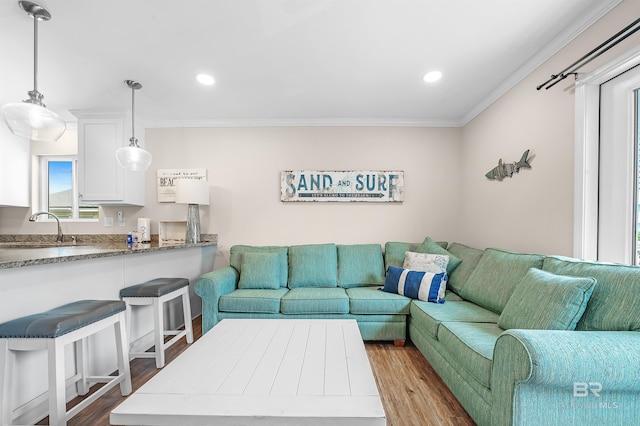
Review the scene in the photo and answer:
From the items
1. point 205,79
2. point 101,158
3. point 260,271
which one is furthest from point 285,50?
point 101,158

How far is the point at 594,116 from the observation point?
78.8 inches

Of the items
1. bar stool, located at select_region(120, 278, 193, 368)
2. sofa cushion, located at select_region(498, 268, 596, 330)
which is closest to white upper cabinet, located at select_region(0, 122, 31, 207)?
bar stool, located at select_region(120, 278, 193, 368)

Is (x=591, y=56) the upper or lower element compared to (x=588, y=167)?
upper

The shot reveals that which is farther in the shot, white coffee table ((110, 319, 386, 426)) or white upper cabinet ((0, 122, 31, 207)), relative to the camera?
white upper cabinet ((0, 122, 31, 207))

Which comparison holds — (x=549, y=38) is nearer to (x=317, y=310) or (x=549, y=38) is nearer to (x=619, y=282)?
(x=619, y=282)

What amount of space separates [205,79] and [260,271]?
1.96 m

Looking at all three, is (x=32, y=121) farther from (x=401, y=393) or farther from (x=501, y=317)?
(x=501, y=317)

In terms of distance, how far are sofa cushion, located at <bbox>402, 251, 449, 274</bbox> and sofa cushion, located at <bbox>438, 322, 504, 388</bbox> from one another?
949mm

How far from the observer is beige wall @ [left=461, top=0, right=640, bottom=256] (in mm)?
2029

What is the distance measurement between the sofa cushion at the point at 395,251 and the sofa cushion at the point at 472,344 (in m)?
1.34

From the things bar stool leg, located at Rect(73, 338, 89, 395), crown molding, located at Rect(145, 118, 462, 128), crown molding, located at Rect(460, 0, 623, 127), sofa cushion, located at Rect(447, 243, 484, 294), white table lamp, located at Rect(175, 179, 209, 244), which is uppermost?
crown molding, located at Rect(460, 0, 623, 127)

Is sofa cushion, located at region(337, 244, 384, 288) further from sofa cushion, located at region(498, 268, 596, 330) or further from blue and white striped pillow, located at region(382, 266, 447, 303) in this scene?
sofa cushion, located at region(498, 268, 596, 330)

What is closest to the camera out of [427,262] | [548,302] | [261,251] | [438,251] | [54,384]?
[54,384]

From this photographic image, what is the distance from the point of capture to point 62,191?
405 cm
